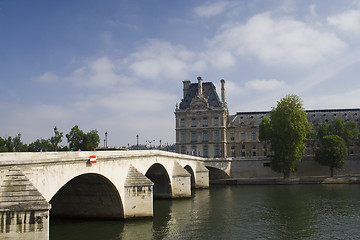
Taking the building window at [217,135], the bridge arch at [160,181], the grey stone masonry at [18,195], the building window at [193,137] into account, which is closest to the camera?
the grey stone masonry at [18,195]

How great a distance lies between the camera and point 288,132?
66938 mm

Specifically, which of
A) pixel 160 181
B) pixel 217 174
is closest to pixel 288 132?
pixel 217 174

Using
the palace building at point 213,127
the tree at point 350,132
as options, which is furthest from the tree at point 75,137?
the tree at point 350,132

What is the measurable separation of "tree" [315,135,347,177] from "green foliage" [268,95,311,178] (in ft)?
19.2

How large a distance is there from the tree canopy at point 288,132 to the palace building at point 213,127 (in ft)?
64.3

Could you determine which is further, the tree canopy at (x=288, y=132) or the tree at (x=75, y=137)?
the tree at (x=75, y=137)

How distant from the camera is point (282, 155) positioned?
222 ft

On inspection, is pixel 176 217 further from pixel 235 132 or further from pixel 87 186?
pixel 235 132

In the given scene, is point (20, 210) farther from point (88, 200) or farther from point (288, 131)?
point (288, 131)

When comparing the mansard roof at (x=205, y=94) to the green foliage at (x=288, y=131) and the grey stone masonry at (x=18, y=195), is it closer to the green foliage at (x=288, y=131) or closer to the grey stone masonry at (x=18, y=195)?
the green foliage at (x=288, y=131)

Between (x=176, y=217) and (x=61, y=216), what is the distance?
10.4m

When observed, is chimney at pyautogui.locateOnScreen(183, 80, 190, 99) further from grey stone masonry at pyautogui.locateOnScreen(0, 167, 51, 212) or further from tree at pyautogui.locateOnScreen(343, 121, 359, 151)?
grey stone masonry at pyautogui.locateOnScreen(0, 167, 51, 212)

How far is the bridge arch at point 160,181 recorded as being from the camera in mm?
46438

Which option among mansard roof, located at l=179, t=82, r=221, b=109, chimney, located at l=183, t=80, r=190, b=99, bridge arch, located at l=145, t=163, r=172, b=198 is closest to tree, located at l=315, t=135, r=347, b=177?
mansard roof, located at l=179, t=82, r=221, b=109
